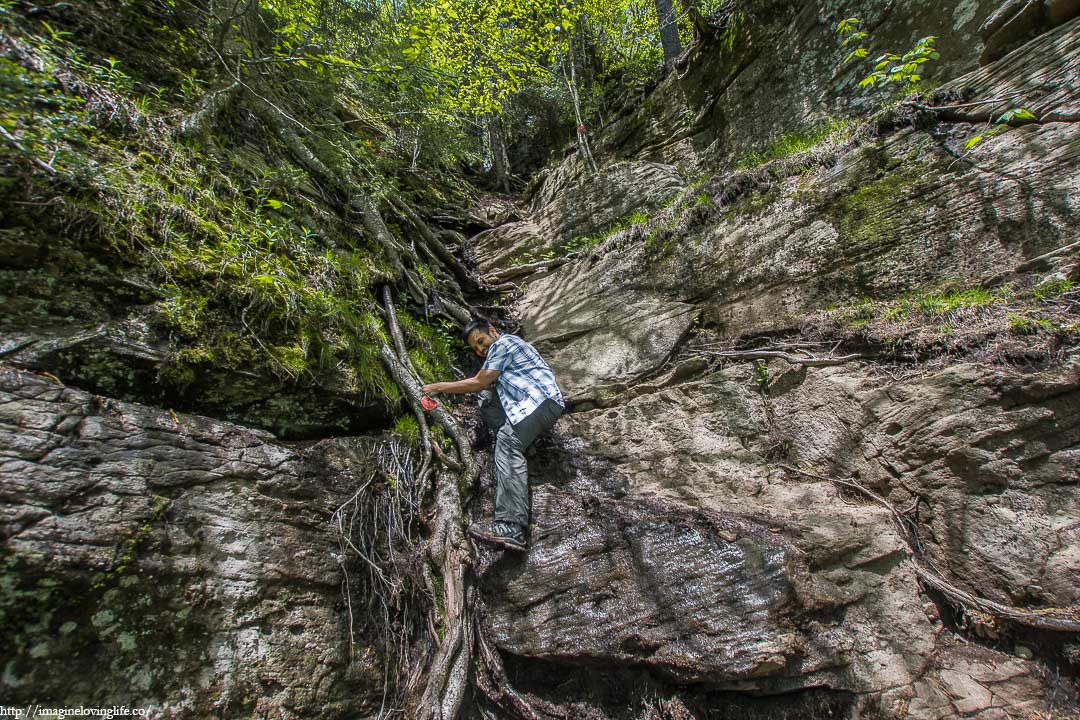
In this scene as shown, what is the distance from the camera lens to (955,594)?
98.7 inches

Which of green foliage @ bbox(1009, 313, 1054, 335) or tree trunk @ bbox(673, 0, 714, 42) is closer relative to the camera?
green foliage @ bbox(1009, 313, 1054, 335)

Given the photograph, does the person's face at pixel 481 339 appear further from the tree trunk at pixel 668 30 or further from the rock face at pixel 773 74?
the tree trunk at pixel 668 30

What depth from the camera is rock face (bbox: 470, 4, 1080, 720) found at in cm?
246

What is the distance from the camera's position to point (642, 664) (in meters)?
2.77

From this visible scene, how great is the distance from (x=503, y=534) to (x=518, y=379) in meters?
1.29

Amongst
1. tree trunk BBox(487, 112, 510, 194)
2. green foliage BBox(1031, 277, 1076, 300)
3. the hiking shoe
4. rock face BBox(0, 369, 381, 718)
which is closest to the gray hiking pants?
the hiking shoe

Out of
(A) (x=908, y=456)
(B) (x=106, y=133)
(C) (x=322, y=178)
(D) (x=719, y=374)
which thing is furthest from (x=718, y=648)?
(C) (x=322, y=178)

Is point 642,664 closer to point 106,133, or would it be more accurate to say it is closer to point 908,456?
point 908,456

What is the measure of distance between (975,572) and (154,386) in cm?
529

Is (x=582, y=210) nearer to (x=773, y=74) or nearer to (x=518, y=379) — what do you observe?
(x=773, y=74)

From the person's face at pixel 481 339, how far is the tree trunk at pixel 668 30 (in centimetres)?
868

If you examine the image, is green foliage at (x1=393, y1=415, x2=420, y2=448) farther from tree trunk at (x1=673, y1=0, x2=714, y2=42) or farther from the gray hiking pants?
tree trunk at (x1=673, y1=0, x2=714, y2=42)

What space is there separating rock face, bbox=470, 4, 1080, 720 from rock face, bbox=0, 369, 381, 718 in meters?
1.24

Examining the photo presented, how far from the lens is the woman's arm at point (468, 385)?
145 inches
